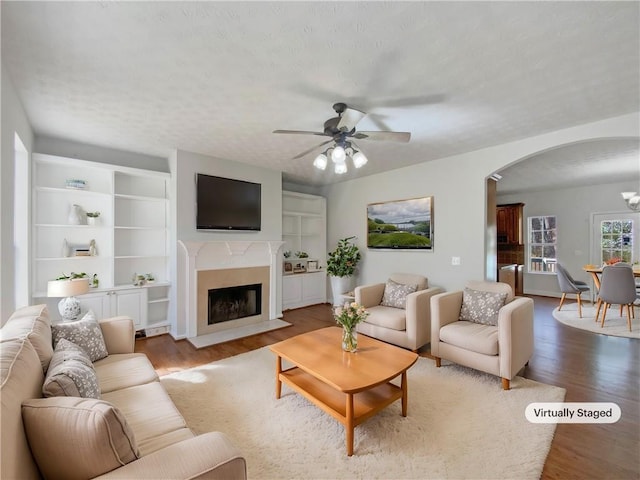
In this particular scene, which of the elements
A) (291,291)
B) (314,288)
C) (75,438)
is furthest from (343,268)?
(75,438)

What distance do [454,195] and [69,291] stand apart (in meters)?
4.82

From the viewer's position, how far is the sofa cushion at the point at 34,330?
4.96ft

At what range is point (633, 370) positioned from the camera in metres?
2.95

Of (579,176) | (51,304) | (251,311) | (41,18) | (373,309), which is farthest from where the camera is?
(579,176)

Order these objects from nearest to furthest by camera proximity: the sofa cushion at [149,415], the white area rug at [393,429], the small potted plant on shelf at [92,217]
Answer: the sofa cushion at [149,415] < the white area rug at [393,429] < the small potted plant on shelf at [92,217]

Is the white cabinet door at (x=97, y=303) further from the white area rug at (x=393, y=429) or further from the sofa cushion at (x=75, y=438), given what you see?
the sofa cushion at (x=75, y=438)

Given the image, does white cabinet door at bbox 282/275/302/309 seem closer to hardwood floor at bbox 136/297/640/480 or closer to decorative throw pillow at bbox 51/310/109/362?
hardwood floor at bbox 136/297/640/480

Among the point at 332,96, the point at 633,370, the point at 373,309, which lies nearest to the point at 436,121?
the point at 332,96

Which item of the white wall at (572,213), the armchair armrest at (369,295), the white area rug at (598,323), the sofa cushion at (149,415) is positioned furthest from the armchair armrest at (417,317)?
the white wall at (572,213)

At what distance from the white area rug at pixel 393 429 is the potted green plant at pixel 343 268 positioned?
2.58 m

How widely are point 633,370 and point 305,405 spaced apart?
133 inches

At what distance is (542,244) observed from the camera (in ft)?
23.7

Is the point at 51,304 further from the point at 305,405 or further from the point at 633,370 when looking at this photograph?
the point at 633,370

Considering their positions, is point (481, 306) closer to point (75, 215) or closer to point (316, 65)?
point (316, 65)
